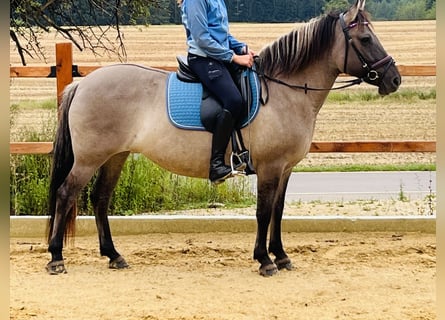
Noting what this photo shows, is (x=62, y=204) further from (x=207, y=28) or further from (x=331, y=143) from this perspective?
(x=331, y=143)

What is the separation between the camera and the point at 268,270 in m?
5.16

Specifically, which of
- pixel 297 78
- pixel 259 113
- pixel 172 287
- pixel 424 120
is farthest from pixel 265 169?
pixel 424 120

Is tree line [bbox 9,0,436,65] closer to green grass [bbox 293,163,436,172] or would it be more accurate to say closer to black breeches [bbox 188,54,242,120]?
black breeches [bbox 188,54,242,120]

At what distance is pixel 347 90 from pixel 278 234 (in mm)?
15281

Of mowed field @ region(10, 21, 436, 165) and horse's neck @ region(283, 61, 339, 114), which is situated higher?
horse's neck @ region(283, 61, 339, 114)

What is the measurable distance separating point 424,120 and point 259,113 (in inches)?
469

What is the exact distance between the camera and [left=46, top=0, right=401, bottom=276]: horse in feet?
16.5

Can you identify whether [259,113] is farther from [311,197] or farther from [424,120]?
[424,120]

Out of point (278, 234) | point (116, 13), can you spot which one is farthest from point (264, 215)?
point (116, 13)

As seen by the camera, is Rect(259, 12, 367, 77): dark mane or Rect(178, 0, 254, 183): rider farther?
Rect(259, 12, 367, 77): dark mane

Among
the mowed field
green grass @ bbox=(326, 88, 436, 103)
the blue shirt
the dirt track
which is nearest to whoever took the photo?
the dirt track

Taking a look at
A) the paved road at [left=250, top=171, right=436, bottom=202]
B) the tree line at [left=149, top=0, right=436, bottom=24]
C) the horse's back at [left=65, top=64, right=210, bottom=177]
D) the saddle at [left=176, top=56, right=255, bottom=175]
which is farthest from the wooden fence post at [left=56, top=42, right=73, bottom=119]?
the paved road at [left=250, top=171, right=436, bottom=202]

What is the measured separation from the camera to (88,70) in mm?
6531

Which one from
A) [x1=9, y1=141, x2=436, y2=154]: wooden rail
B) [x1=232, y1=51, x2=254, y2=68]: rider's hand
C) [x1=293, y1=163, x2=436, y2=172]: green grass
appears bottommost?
[x1=293, y1=163, x2=436, y2=172]: green grass
